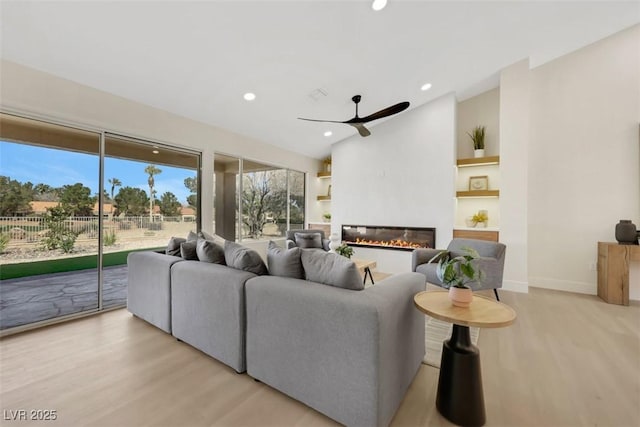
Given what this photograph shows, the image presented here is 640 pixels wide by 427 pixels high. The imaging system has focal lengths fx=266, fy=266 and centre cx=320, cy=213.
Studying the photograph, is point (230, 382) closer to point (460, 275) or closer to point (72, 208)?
point (460, 275)

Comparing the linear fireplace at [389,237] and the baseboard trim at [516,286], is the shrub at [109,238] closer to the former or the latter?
the linear fireplace at [389,237]

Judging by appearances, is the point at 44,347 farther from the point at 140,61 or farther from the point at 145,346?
the point at 140,61

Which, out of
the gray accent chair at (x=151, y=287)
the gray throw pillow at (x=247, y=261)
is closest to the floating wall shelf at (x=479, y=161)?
the gray throw pillow at (x=247, y=261)

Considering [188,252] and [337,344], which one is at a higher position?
[188,252]

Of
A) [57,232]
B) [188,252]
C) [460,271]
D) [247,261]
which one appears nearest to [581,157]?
[460,271]

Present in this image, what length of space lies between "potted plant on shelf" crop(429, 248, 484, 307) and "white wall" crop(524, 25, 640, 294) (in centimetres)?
367

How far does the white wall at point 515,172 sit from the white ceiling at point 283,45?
1.12ft

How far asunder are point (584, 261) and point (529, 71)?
10.1 ft

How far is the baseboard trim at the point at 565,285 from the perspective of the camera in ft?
13.4

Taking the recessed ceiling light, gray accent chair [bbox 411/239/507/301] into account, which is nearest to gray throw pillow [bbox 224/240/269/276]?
gray accent chair [bbox 411/239/507/301]

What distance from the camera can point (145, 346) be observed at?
2.41 m

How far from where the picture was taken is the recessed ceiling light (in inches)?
99.1

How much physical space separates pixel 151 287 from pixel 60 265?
9.57 feet

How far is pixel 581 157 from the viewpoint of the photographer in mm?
4133
